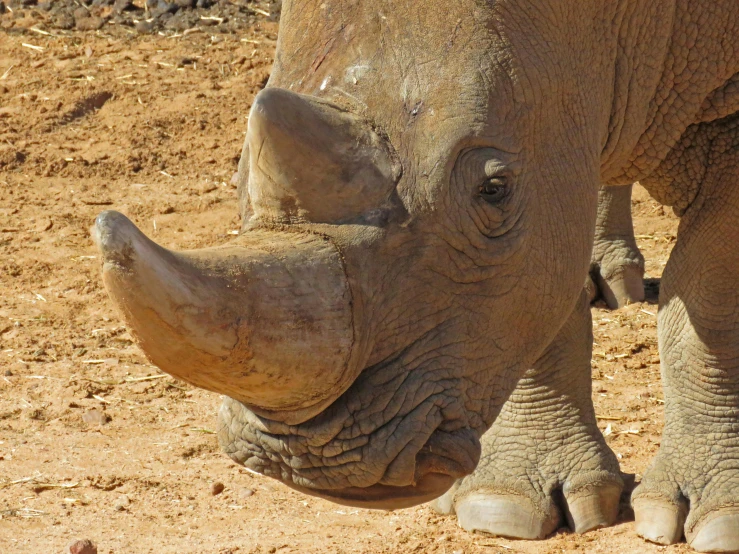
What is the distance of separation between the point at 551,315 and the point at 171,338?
1.30 meters

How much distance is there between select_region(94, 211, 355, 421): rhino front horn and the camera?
8.79 ft

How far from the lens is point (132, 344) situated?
687 cm

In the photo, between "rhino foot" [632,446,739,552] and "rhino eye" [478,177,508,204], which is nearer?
"rhino eye" [478,177,508,204]

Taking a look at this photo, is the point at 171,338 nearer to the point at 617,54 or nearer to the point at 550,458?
the point at 617,54

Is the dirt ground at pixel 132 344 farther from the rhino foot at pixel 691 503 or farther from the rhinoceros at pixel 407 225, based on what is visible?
the rhinoceros at pixel 407 225

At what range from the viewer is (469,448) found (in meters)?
3.45

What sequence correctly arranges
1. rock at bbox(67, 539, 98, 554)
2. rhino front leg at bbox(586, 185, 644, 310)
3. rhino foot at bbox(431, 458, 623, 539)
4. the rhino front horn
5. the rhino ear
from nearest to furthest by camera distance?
1. the rhino front horn
2. the rhino ear
3. rock at bbox(67, 539, 98, 554)
4. rhino foot at bbox(431, 458, 623, 539)
5. rhino front leg at bbox(586, 185, 644, 310)

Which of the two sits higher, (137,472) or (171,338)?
(171,338)

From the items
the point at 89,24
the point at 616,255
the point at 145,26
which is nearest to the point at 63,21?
the point at 89,24

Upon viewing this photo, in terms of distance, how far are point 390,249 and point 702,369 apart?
2.01 m

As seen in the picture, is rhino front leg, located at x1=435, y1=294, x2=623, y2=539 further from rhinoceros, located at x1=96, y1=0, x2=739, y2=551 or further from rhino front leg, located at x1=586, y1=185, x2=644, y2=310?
rhino front leg, located at x1=586, y1=185, x2=644, y2=310

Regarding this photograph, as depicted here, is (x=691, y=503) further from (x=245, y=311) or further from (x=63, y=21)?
(x=63, y=21)

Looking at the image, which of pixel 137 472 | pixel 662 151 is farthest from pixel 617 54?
pixel 137 472

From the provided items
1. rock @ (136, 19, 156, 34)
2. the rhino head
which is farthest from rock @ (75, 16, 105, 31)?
the rhino head
